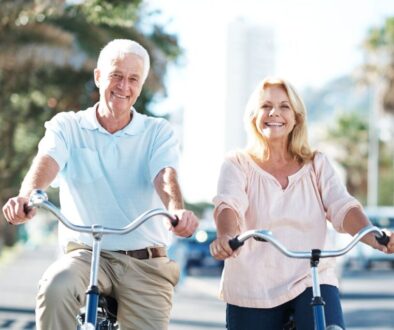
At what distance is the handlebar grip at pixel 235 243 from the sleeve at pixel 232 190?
51 centimetres

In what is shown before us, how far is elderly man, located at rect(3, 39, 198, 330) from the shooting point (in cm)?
560

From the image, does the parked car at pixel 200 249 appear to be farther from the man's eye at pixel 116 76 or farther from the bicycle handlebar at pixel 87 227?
the bicycle handlebar at pixel 87 227

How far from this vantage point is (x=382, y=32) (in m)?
55.4

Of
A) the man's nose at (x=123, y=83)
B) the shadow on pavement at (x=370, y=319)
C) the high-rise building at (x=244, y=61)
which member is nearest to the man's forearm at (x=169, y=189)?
the man's nose at (x=123, y=83)

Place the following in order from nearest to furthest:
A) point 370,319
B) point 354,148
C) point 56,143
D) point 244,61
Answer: point 56,143 < point 370,319 < point 354,148 < point 244,61

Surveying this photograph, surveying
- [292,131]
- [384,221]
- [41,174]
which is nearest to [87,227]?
[41,174]

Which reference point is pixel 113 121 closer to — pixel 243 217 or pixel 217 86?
pixel 243 217

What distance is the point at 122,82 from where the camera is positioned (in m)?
5.71

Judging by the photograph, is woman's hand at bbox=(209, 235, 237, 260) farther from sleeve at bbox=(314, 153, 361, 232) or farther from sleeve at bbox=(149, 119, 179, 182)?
sleeve at bbox=(314, 153, 361, 232)

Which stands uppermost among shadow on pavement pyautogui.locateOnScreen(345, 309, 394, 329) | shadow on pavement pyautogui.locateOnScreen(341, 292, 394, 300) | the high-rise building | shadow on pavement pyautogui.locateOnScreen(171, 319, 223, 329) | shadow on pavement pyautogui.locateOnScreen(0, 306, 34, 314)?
the high-rise building

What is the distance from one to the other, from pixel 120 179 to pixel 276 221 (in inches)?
30.0

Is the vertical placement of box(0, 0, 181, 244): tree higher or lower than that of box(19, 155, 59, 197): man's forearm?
higher

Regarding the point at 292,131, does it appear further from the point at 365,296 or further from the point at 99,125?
the point at 365,296

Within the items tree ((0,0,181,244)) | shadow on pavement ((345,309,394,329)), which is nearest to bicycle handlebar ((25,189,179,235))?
tree ((0,0,181,244))
